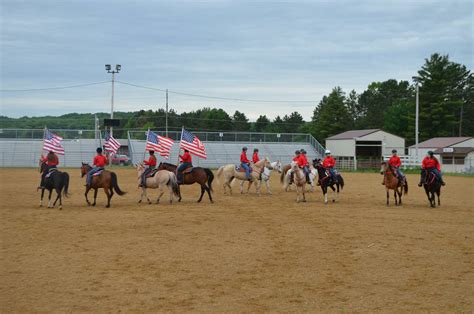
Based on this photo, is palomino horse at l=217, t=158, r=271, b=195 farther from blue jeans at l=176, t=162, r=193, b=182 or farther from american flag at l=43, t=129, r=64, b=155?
american flag at l=43, t=129, r=64, b=155

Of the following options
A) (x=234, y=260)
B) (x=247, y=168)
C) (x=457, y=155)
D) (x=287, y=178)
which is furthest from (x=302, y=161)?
(x=457, y=155)

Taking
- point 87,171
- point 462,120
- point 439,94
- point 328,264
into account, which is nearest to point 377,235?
point 328,264

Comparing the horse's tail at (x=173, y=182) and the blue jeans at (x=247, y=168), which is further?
the blue jeans at (x=247, y=168)

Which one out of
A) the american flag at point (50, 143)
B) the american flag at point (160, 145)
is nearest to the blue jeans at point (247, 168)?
the american flag at point (160, 145)

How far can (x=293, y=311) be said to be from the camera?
7.70 m

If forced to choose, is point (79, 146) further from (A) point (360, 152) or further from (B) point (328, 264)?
(B) point (328, 264)

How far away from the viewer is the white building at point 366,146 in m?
60.1

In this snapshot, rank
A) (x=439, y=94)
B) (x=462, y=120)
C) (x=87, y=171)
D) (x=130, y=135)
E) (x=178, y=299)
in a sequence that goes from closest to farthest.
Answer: (x=178, y=299) → (x=87, y=171) → (x=130, y=135) → (x=439, y=94) → (x=462, y=120)

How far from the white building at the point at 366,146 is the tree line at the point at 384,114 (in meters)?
9.01

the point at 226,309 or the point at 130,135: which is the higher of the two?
the point at 130,135

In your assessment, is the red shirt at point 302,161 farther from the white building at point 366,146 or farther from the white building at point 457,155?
the white building at point 366,146

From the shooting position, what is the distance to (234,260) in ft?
36.0

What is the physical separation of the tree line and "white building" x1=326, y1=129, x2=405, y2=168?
9.01 meters

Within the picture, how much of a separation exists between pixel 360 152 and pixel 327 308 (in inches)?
2344
